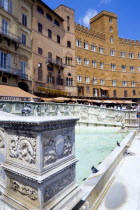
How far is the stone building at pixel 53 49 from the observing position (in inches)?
947

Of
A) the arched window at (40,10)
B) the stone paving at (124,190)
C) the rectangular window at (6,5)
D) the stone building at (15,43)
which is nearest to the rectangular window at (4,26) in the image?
the stone building at (15,43)

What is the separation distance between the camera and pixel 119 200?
116 inches

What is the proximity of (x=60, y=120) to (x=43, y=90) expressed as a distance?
22.7 meters

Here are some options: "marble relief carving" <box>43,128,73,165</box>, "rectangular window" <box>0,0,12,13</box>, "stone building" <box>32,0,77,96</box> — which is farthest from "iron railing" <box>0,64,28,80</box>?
"marble relief carving" <box>43,128,73,165</box>

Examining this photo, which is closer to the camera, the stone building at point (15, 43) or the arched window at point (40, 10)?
the stone building at point (15, 43)

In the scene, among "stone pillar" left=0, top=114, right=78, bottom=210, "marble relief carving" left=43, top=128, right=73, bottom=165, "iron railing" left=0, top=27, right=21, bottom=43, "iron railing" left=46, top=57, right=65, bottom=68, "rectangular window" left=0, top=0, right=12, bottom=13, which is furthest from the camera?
"iron railing" left=46, top=57, right=65, bottom=68

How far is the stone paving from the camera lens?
281 cm

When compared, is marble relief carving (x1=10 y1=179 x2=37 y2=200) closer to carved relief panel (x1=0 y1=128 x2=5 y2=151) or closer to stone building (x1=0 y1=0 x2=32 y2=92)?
carved relief panel (x1=0 y1=128 x2=5 y2=151)

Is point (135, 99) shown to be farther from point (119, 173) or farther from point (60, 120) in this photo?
point (60, 120)

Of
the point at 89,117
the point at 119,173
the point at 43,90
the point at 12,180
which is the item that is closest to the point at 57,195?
the point at 12,180

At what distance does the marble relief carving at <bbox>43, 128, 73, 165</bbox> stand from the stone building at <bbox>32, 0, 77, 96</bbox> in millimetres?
21719

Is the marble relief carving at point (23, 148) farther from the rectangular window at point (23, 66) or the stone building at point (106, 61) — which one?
the stone building at point (106, 61)

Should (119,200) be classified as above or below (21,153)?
below

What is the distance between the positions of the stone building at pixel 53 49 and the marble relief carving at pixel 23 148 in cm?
2176
